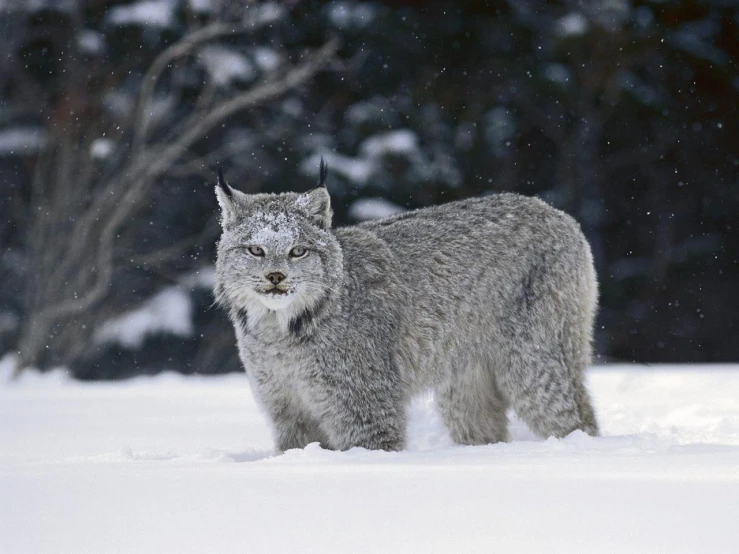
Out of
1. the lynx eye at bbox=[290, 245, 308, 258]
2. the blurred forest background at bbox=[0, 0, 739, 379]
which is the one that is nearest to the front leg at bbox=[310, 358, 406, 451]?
the lynx eye at bbox=[290, 245, 308, 258]

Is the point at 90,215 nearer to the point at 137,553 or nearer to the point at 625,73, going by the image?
the point at 625,73

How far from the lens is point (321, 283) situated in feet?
15.2

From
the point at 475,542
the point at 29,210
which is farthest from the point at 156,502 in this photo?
the point at 29,210

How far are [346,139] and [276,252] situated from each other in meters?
8.97

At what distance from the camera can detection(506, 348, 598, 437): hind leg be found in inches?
198

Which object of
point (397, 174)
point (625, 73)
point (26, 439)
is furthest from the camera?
point (625, 73)

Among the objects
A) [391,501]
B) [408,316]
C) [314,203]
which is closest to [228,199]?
[314,203]

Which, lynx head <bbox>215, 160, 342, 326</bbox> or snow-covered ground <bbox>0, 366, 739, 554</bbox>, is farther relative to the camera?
lynx head <bbox>215, 160, 342, 326</bbox>

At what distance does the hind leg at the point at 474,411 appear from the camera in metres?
5.24

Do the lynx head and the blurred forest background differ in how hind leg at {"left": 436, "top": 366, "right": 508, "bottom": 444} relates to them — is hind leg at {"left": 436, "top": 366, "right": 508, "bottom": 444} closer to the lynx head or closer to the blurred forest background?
the lynx head

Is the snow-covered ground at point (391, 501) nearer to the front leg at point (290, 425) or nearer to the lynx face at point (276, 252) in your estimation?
the front leg at point (290, 425)

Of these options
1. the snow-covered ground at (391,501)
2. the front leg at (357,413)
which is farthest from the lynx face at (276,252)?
the snow-covered ground at (391,501)

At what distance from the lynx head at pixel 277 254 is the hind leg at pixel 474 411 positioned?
Answer: 101cm

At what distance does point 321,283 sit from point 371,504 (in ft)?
6.08
